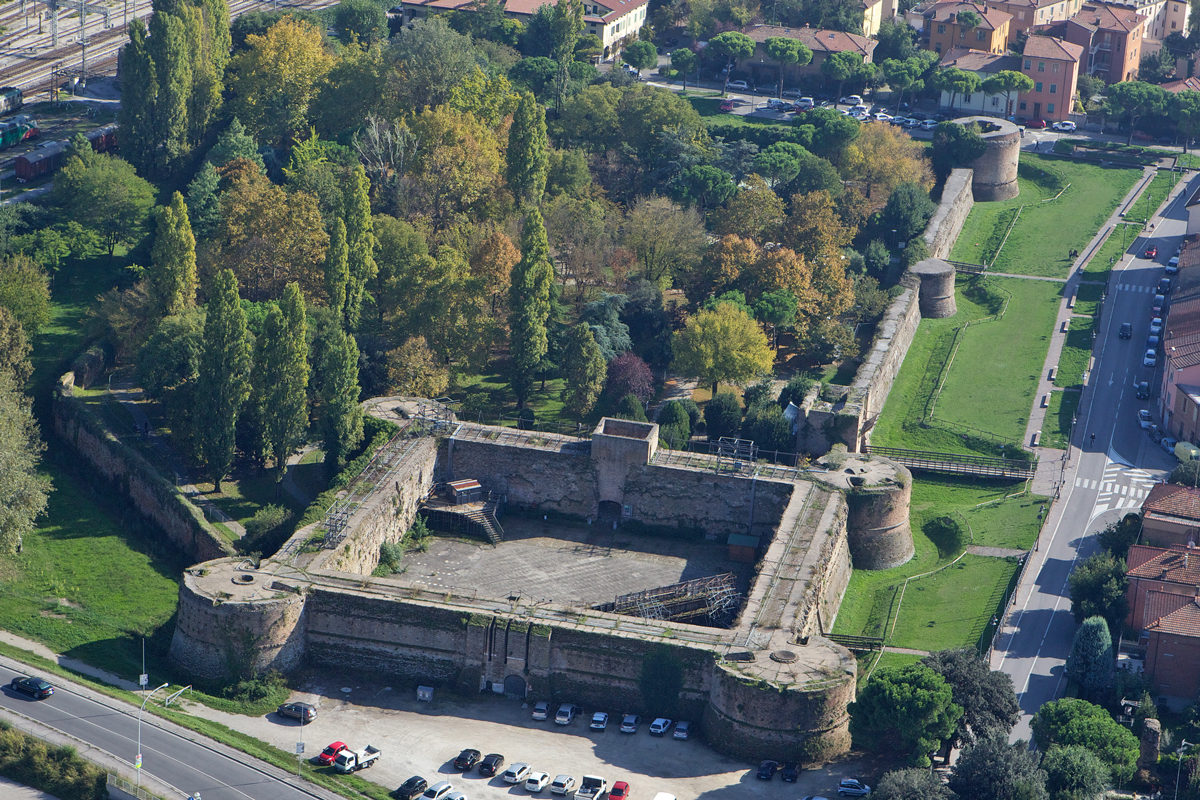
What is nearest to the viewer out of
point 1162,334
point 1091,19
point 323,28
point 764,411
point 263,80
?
point 764,411

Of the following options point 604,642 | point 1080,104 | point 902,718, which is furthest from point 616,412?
point 1080,104

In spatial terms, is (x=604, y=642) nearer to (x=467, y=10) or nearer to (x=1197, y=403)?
(x=1197, y=403)

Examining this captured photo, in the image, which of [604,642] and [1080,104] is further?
[1080,104]

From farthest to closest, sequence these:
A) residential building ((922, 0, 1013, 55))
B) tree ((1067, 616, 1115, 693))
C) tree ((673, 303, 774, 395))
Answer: residential building ((922, 0, 1013, 55))
tree ((673, 303, 774, 395))
tree ((1067, 616, 1115, 693))

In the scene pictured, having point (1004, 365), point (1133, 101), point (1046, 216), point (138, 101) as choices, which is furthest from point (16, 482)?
point (1133, 101)

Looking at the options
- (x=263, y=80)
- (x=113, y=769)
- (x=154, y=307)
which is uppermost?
(x=263, y=80)

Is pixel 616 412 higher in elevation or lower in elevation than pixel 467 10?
lower

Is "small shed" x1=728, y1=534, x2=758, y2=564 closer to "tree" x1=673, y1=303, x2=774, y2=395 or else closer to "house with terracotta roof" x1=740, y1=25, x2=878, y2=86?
"tree" x1=673, y1=303, x2=774, y2=395

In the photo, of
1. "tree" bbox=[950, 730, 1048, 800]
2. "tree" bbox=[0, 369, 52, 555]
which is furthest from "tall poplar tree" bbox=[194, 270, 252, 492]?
"tree" bbox=[950, 730, 1048, 800]

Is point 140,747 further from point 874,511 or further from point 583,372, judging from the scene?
point 874,511
